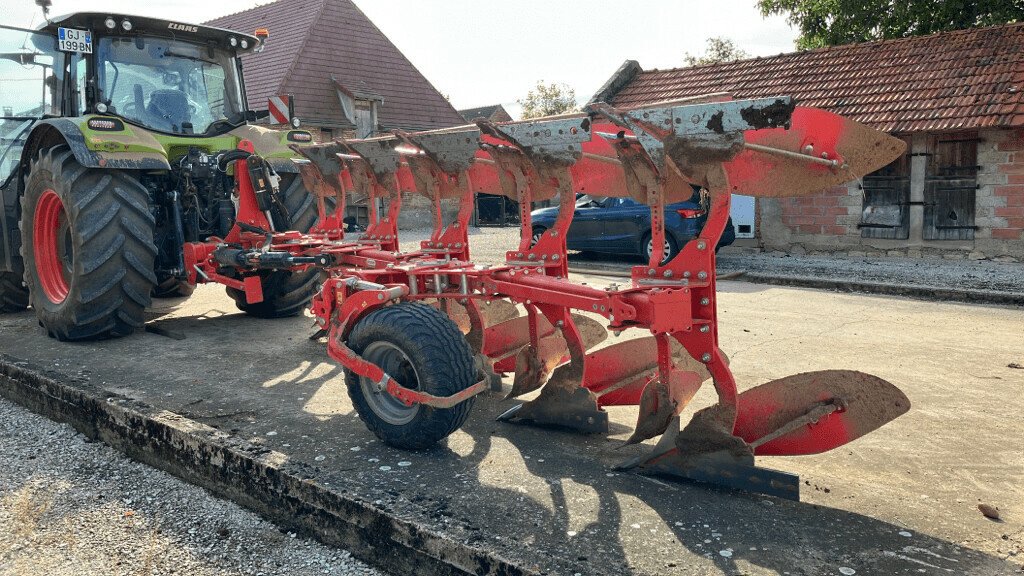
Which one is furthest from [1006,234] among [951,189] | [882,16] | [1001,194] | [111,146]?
[111,146]

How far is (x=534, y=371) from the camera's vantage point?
4570 millimetres

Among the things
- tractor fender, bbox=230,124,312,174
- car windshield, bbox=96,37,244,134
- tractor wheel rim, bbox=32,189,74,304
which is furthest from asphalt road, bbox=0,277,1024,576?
car windshield, bbox=96,37,244,134

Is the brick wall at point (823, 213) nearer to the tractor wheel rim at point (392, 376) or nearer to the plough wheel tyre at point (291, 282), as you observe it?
the plough wheel tyre at point (291, 282)

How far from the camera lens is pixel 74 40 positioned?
6176mm

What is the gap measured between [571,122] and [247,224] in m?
3.51

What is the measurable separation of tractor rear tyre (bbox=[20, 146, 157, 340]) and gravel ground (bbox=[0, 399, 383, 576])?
1.93 metres

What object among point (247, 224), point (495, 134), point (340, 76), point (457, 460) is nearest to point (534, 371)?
point (457, 460)

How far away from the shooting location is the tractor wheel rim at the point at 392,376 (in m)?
3.82

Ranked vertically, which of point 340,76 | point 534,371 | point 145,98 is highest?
point 340,76

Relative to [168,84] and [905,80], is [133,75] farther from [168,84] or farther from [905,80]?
[905,80]

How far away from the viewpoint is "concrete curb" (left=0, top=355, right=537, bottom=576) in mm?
2924

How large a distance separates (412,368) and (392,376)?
0.12 meters

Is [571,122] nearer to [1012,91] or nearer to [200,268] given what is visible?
[200,268]

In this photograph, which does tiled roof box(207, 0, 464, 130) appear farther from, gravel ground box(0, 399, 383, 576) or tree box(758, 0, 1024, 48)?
gravel ground box(0, 399, 383, 576)
